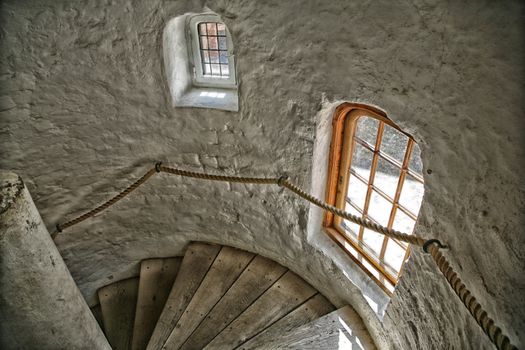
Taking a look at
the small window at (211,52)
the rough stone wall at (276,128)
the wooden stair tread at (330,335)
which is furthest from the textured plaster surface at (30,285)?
the small window at (211,52)

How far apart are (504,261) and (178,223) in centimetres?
274

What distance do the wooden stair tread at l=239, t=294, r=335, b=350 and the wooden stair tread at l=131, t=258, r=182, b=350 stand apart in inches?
40.3

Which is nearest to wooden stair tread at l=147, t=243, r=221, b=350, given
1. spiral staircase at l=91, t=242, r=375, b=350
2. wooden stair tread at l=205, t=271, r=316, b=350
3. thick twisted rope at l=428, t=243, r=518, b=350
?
spiral staircase at l=91, t=242, r=375, b=350

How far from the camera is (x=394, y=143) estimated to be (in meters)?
2.12

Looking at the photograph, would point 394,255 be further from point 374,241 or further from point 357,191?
point 357,191

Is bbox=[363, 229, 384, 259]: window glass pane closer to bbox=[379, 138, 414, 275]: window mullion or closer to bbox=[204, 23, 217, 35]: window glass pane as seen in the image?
bbox=[379, 138, 414, 275]: window mullion

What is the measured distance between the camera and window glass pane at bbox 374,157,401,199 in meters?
2.16

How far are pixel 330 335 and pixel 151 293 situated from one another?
1781mm

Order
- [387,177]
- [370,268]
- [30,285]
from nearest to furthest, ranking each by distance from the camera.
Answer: [30,285]
[387,177]
[370,268]

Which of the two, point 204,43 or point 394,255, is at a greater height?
point 204,43

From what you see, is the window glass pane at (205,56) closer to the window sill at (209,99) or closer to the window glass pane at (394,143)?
the window sill at (209,99)

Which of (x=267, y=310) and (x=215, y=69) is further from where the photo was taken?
(x=267, y=310)

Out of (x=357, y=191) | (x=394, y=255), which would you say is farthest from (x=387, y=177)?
(x=394, y=255)

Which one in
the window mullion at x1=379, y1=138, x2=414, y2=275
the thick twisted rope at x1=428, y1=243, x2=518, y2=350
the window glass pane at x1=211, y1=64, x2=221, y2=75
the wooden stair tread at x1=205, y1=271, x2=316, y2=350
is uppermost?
the window glass pane at x1=211, y1=64, x2=221, y2=75
